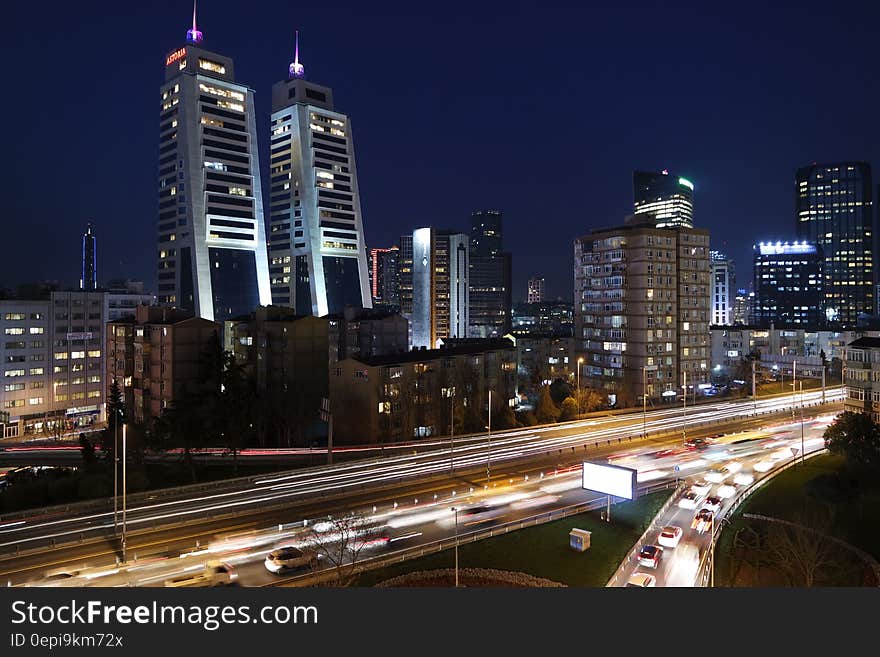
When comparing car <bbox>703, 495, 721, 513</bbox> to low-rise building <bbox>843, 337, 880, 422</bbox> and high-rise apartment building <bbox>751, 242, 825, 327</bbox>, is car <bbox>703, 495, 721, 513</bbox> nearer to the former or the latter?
low-rise building <bbox>843, 337, 880, 422</bbox>

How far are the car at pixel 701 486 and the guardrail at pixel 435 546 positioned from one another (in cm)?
263

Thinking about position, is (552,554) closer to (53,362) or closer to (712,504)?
(712,504)

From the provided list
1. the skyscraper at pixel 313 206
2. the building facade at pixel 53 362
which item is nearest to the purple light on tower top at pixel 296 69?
the skyscraper at pixel 313 206

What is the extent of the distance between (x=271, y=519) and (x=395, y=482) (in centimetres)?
739

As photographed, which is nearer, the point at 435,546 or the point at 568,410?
the point at 435,546

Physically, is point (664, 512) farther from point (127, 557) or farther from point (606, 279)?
point (606, 279)

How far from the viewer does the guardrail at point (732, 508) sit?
2204cm

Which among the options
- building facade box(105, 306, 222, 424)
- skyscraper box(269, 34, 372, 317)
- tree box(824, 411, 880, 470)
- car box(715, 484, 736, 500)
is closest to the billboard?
car box(715, 484, 736, 500)

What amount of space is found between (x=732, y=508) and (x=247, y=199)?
322 ft

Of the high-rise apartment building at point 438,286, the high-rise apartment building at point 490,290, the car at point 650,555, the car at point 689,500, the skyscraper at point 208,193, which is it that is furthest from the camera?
the high-rise apartment building at point 490,290

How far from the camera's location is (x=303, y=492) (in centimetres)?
2970

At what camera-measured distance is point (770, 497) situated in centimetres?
3162

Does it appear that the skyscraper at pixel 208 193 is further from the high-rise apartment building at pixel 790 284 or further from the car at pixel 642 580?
the high-rise apartment building at pixel 790 284

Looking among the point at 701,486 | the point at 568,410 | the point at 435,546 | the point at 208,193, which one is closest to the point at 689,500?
the point at 701,486
